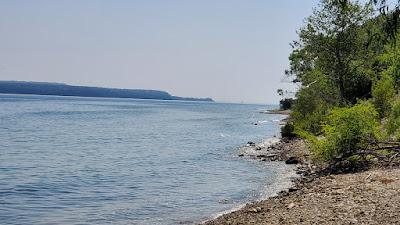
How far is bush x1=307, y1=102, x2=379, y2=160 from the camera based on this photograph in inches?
885

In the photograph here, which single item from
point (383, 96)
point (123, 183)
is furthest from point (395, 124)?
point (123, 183)

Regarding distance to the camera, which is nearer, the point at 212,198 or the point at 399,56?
the point at 212,198

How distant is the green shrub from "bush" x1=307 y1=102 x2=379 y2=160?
820cm

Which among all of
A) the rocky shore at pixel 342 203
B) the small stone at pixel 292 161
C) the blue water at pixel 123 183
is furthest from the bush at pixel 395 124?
the small stone at pixel 292 161

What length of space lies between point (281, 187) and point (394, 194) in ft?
27.9

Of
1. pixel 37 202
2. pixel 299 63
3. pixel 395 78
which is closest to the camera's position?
pixel 37 202

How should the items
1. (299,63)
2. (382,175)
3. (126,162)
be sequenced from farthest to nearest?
(299,63) → (126,162) → (382,175)

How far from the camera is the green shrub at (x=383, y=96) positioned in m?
30.8

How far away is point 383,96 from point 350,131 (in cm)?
1190

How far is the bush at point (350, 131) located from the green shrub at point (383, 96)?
8203 mm

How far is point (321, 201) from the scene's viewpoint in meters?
14.8

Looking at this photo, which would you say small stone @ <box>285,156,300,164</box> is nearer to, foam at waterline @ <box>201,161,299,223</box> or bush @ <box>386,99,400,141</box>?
foam at waterline @ <box>201,161,299,223</box>

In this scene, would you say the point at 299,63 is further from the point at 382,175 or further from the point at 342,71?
the point at 382,175

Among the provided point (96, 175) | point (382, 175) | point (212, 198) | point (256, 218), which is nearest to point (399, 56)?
point (382, 175)
